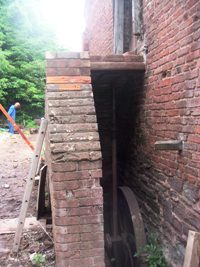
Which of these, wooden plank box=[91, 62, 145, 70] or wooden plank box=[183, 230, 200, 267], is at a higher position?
wooden plank box=[91, 62, 145, 70]

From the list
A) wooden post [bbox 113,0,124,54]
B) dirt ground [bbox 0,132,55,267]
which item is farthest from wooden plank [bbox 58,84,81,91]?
wooden post [bbox 113,0,124,54]

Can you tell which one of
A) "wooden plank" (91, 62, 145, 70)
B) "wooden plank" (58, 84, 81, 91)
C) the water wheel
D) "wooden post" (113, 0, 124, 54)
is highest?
"wooden post" (113, 0, 124, 54)

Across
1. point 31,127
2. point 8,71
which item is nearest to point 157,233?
point 31,127

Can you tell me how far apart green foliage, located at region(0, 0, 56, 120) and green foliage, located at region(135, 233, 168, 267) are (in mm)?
12513

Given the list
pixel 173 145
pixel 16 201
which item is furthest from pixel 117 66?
pixel 16 201

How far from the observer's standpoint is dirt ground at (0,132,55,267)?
3678 millimetres

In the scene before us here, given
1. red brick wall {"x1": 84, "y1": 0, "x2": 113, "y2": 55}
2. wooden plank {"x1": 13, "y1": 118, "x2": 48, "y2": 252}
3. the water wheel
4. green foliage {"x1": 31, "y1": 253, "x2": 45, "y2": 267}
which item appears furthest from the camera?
red brick wall {"x1": 84, "y1": 0, "x2": 113, "y2": 55}

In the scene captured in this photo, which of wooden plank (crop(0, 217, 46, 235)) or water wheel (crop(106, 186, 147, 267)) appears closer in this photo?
wooden plank (crop(0, 217, 46, 235))

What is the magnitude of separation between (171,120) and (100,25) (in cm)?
517

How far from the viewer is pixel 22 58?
17.1 metres

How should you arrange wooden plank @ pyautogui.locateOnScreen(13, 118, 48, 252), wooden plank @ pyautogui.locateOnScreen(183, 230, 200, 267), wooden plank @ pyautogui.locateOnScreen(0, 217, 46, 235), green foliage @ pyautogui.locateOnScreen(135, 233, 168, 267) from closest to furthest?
1. wooden plank @ pyautogui.locateOnScreen(183, 230, 200, 267)
2. wooden plank @ pyautogui.locateOnScreen(13, 118, 48, 252)
3. green foliage @ pyautogui.locateOnScreen(135, 233, 168, 267)
4. wooden plank @ pyautogui.locateOnScreen(0, 217, 46, 235)

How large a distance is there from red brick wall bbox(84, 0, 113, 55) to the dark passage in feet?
5.35

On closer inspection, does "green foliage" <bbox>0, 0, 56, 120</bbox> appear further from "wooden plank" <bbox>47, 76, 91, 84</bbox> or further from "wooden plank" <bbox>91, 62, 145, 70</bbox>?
"wooden plank" <bbox>47, 76, 91, 84</bbox>

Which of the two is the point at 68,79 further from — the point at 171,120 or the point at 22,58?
the point at 22,58
